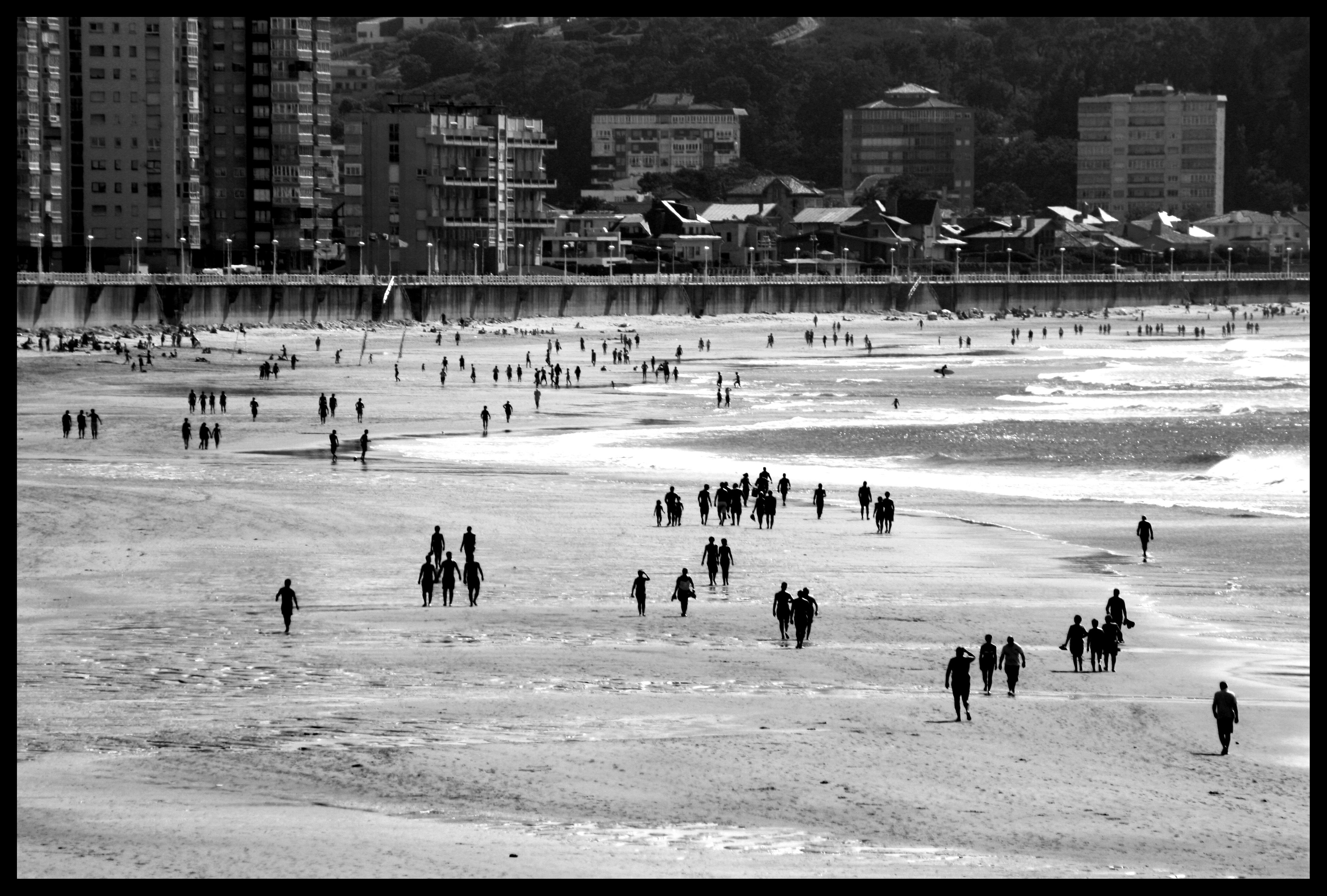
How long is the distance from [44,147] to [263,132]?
14.8 m

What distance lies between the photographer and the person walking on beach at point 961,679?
546 inches

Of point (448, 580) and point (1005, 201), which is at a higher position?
point (1005, 201)

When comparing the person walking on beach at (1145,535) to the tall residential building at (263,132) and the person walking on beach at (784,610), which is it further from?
the tall residential building at (263,132)

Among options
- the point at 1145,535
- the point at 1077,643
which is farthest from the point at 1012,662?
the point at 1145,535

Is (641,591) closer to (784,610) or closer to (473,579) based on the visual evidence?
(784,610)

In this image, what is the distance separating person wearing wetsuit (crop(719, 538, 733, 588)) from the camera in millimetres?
21156

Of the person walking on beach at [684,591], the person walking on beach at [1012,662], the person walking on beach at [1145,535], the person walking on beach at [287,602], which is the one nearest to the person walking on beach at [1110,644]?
the person walking on beach at [1012,662]

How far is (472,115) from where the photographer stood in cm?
11481

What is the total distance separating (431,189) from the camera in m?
111
